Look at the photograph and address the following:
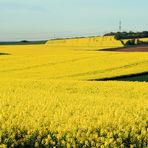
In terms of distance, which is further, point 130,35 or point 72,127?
point 130,35

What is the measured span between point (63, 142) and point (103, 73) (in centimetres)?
2694

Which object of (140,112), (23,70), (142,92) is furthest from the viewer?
(23,70)

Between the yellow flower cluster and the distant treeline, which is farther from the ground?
the yellow flower cluster

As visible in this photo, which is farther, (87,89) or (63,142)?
(87,89)

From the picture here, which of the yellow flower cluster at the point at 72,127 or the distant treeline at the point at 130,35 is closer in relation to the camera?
the yellow flower cluster at the point at 72,127

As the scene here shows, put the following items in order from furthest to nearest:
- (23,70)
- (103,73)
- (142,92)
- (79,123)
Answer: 1. (23,70)
2. (103,73)
3. (142,92)
4. (79,123)

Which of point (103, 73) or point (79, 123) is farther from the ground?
point (79, 123)

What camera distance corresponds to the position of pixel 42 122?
28.8ft

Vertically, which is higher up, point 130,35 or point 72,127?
point 72,127

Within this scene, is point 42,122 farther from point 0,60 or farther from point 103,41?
point 103,41

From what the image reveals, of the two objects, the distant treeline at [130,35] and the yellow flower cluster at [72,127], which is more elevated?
the yellow flower cluster at [72,127]

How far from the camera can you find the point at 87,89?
1950cm

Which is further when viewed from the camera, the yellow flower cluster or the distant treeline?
the distant treeline

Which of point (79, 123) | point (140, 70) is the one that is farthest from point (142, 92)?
point (140, 70)
